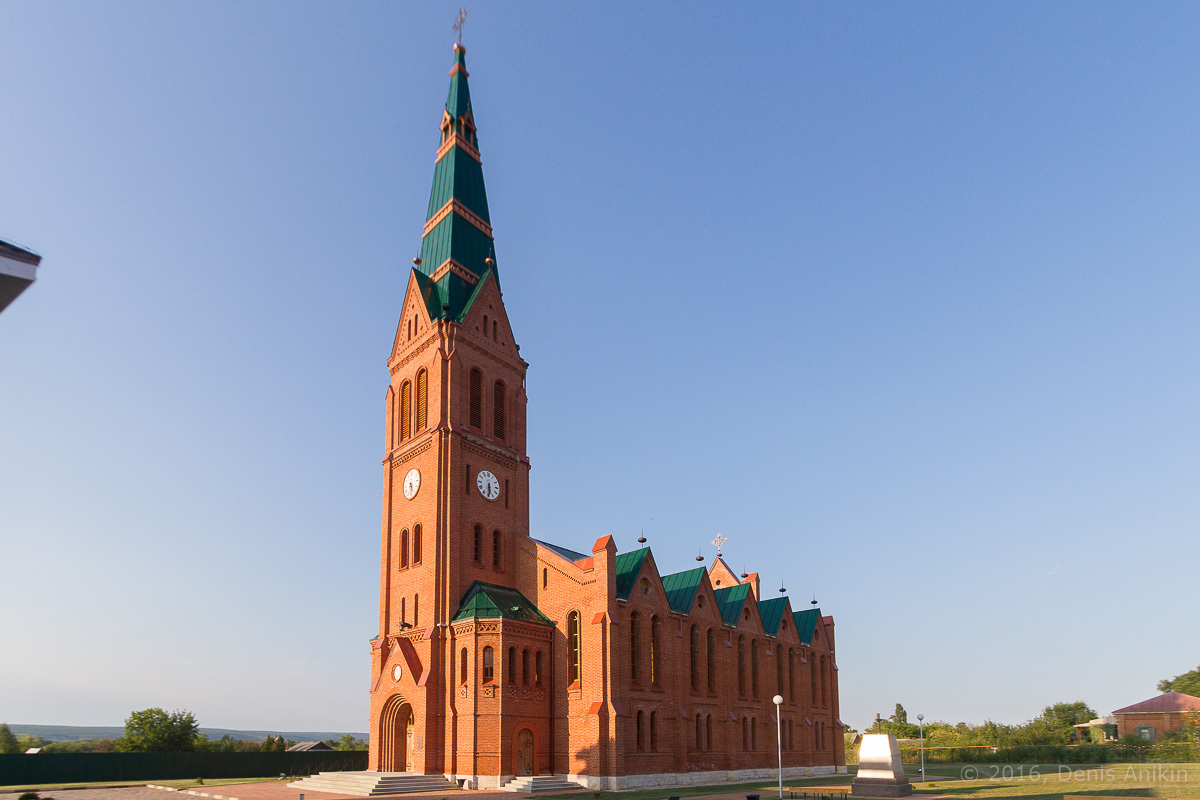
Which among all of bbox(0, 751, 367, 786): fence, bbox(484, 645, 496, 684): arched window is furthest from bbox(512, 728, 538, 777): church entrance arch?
bbox(0, 751, 367, 786): fence

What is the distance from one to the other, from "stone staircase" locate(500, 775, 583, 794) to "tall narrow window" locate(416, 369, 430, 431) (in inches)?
813

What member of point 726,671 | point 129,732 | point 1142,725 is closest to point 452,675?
point 726,671

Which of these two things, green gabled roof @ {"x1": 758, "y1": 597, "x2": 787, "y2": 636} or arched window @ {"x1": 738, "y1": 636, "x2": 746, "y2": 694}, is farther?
green gabled roof @ {"x1": 758, "y1": 597, "x2": 787, "y2": 636}

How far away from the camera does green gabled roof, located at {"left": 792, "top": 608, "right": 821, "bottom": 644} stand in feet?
210

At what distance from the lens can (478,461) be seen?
1861 inches

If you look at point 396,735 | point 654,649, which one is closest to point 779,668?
point 654,649

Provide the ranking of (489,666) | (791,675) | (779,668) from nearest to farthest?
1. (489,666)
2. (779,668)
3. (791,675)

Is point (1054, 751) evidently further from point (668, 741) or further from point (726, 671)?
point (668, 741)

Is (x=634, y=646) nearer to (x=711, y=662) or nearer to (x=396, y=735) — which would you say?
(x=711, y=662)

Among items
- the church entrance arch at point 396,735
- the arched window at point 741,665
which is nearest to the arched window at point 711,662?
the arched window at point 741,665

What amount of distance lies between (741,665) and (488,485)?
22.0 m

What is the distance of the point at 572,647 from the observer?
A: 42.8 metres

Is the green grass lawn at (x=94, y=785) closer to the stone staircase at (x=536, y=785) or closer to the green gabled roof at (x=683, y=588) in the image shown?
the stone staircase at (x=536, y=785)

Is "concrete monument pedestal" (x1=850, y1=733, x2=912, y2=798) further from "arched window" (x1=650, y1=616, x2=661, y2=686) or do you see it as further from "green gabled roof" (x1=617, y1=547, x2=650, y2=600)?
"green gabled roof" (x1=617, y1=547, x2=650, y2=600)
